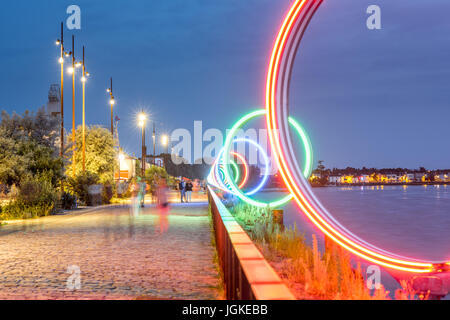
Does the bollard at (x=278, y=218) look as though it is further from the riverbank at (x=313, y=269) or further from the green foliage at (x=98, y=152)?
the green foliage at (x=98, y=152)

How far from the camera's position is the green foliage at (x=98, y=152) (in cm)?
4112

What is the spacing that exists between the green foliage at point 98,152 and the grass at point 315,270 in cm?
2895

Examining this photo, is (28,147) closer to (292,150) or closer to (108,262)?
(108,262)

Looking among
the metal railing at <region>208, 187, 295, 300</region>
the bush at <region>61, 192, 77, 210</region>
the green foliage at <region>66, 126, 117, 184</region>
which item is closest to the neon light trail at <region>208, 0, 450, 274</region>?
the metal railing at <region>208, 187, 295, 300</region>

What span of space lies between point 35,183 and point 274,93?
60.4 feet

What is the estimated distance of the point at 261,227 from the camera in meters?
13.9

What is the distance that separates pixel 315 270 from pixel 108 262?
4.62m

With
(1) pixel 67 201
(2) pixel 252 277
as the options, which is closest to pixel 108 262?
(2) pixel 252 277

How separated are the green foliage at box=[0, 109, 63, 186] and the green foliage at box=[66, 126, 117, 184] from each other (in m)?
11.6

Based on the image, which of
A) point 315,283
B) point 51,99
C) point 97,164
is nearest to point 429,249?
point 97,164

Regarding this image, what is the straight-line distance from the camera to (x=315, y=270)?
7.62 meters

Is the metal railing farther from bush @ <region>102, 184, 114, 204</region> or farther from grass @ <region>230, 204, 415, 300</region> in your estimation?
bush @ <region>102, 184, 114, 204</region>

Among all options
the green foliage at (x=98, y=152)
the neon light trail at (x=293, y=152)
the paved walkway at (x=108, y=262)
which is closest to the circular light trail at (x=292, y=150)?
the neon light trail at (x=293, y=152)

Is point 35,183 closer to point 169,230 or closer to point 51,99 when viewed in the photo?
point 169,230
